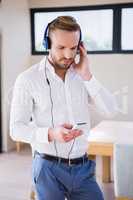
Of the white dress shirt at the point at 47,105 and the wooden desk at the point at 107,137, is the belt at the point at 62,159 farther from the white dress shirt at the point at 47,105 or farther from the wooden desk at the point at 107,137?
the wooden desk at the point at 107,137

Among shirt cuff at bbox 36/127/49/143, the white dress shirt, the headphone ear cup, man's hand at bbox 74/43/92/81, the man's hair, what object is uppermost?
the man's hair

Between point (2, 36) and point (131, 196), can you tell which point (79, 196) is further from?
point (2, 36)

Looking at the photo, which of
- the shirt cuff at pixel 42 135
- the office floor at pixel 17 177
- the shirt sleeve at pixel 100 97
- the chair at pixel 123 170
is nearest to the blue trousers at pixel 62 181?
the shirt cuff at pixel 42 135

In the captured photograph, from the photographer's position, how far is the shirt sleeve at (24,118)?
1435 mm

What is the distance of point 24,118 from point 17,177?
9.79 feet

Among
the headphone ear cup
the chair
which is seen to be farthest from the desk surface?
the headphone ear cup

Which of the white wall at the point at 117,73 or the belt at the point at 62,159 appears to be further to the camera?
the white wall at the point at 117,73

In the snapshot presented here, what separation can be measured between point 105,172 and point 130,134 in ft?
3.40

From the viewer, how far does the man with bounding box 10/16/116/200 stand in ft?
4.74

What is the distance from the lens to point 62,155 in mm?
1502

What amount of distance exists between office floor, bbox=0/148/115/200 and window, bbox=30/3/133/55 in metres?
1.73

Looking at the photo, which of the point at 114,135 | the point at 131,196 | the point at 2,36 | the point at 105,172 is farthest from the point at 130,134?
the point at 2,36

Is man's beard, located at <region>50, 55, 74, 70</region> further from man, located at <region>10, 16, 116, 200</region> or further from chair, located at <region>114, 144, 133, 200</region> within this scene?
chair, located at <region>114, 144, 133, 200</region>

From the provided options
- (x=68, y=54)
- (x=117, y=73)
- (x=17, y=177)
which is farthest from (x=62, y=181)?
(x=117, y=73)
